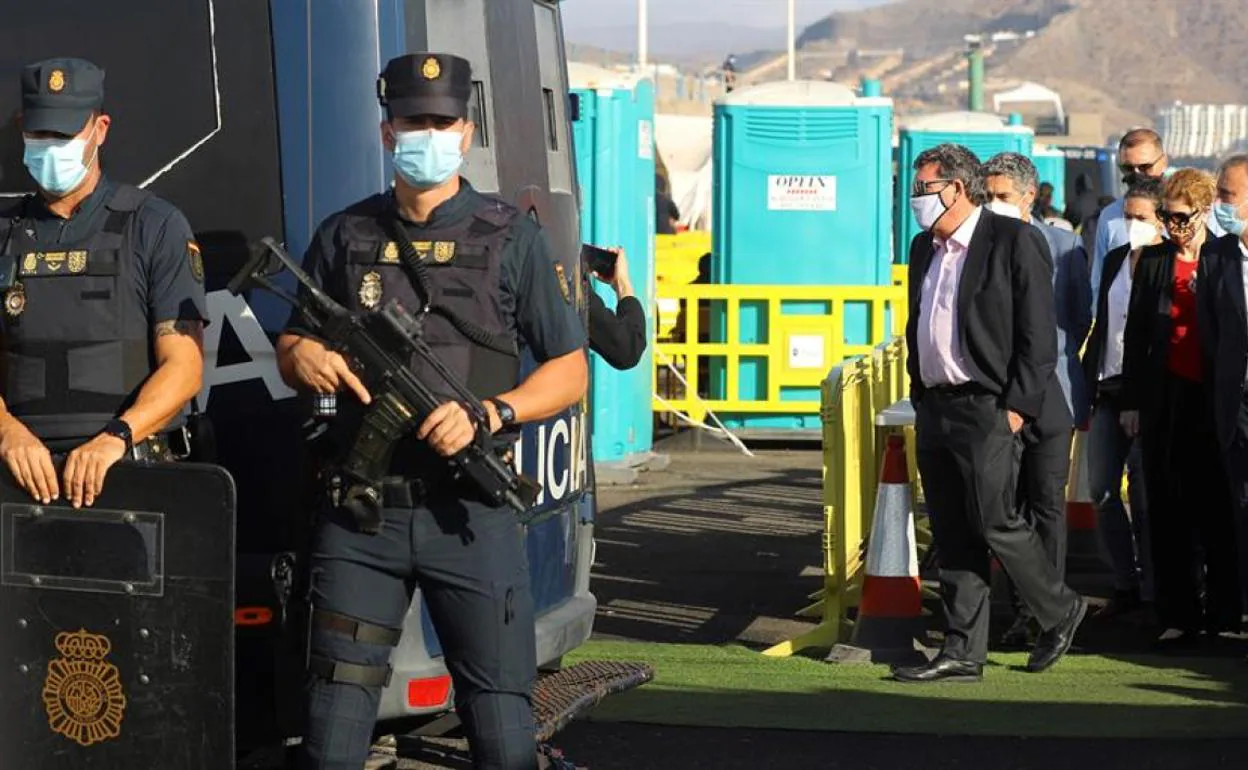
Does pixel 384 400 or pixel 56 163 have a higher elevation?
pixel 56 163

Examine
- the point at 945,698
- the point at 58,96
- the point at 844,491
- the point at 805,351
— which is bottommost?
the point at 945,698

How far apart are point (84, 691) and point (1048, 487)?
4619mm

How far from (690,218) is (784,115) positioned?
25784 millimetres

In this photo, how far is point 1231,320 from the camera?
8930 millimetres

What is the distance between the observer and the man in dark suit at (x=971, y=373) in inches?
330

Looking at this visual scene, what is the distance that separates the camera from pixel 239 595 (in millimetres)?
6207

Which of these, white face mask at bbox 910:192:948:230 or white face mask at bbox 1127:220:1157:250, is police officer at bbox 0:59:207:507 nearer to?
white face mask at bbox 910:192:948:230

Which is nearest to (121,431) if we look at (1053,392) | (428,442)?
(428,442)

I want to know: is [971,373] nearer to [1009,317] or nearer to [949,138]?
[1009,317]

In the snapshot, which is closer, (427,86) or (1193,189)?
(427,86)

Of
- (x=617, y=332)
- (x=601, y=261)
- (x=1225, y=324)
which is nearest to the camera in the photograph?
(x=617, y=332)

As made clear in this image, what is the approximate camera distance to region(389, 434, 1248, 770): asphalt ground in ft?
24.6

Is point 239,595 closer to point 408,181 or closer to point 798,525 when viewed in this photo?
point 408,181

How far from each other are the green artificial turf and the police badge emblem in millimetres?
2754
